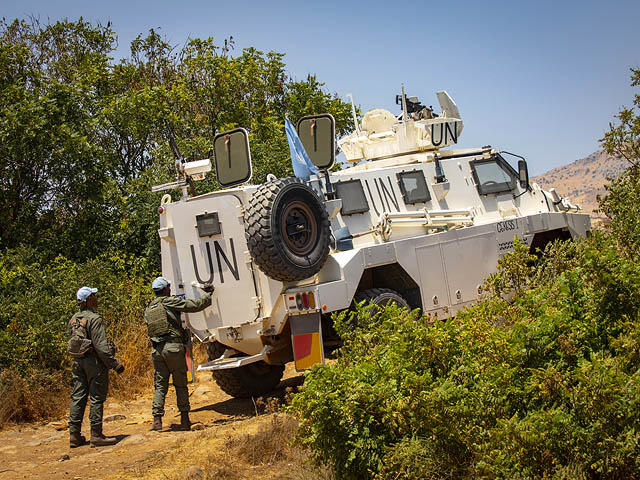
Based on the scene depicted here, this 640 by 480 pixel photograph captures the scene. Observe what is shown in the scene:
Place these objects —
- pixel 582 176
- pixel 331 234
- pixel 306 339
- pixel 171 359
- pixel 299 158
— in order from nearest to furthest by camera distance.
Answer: pixel 306 339, pixel 171 359, pixel 331 234, pixel 299 158, pixel 582 176

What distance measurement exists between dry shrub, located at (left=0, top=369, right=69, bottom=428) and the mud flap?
132 inches

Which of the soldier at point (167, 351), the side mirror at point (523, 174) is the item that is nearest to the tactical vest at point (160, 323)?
the soldier at point (167, 351)

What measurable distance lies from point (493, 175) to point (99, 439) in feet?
20.1

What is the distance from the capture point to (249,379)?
9922 millimetres

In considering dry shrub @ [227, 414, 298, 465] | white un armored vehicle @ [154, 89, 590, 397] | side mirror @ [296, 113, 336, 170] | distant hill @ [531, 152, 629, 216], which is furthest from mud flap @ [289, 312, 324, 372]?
distant hill @ [531, 152, 629, 216]

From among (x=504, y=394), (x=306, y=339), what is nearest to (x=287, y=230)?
(x=306, y=339)

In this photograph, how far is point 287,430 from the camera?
6.96 metres

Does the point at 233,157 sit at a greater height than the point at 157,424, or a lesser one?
greater

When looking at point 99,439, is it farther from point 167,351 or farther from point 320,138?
point 320,138

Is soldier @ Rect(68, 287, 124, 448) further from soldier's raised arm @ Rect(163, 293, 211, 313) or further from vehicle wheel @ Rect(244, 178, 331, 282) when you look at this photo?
vehicle wheel @ Rect(244, 178, 331, 282)

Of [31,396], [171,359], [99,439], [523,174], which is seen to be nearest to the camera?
[99,439]

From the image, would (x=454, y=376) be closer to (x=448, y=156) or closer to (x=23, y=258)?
(x=448, y=156)

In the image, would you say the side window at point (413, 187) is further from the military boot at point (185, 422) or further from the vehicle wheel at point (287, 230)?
the military boot at point (185, 422)

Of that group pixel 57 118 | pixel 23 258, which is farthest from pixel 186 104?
pixel 23 258
